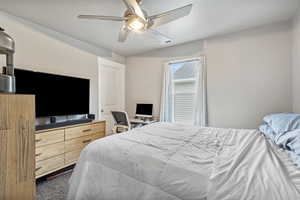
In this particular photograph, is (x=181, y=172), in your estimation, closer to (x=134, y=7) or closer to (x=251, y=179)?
(x=251, y=179)

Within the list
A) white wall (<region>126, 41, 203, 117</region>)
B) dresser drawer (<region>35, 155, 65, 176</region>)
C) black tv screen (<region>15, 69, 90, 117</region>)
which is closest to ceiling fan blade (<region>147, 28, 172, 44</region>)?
white wall (<region>126, 41, 203, 117</region>)

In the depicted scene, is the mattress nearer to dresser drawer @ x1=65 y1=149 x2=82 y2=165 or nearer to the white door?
dresser drawer @ x1=65 y1=149 x2=82 y2=165

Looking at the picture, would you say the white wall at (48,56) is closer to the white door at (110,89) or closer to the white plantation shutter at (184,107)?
the white door at (110,89)

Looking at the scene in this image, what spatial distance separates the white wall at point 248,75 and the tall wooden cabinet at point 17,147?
292 centimetres

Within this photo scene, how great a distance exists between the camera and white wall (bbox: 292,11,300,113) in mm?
2189

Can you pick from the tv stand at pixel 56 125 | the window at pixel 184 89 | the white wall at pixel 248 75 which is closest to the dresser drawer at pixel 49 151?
the tv stand at pixel 56 125

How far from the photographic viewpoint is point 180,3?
2002mm

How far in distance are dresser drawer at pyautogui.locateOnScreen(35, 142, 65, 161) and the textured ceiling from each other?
1.86 m

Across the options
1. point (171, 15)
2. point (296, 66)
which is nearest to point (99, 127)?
point (171, 15)

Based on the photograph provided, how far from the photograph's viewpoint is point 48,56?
261 cm

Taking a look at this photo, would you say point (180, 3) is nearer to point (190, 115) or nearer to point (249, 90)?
point (249, 90)

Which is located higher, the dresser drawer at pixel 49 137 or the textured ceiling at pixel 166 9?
the textured ceiling at pixel 166 9

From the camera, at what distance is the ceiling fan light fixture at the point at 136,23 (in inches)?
69.8

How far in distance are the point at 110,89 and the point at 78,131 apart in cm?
164
